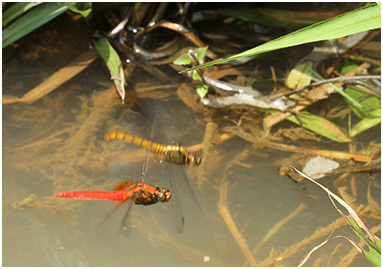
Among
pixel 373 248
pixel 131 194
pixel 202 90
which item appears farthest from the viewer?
pixel 202 90

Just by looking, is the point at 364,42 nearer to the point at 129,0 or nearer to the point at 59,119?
the point at 129,0

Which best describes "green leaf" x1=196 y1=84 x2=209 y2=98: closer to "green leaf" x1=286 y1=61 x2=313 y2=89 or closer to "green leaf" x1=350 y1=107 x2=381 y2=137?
"green leaf" x1=286 y1=61 x2=313 y2=89

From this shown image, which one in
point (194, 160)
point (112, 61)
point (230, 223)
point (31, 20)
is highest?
point (31, 20)

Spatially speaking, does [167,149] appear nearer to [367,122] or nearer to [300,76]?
[300,76]

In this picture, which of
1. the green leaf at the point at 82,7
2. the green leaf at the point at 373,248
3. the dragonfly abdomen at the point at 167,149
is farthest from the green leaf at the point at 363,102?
the green leaf at the point at 82,7

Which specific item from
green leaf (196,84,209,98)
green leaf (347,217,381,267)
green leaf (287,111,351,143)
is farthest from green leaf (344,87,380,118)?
green leaf (347,217,381,267)

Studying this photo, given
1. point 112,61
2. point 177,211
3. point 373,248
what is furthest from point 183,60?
point 373,248
